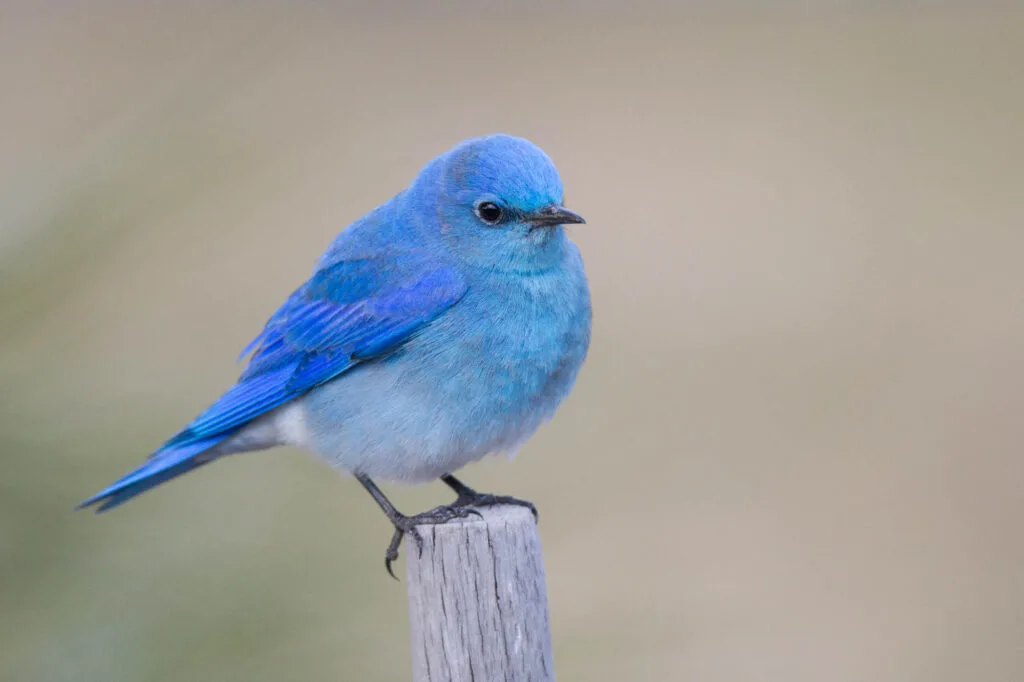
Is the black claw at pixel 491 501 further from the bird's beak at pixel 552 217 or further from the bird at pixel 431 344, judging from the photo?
the bird's beak at pixel 552 217

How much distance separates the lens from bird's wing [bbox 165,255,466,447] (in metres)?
3.71

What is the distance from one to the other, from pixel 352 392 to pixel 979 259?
223 inches

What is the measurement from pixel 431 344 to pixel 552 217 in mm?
451

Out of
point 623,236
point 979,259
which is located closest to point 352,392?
point 623,236

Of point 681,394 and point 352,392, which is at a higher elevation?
point 352,392

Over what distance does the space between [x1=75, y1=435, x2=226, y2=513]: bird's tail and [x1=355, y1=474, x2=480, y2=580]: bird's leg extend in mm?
422

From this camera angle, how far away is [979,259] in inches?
332

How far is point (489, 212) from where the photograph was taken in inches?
147

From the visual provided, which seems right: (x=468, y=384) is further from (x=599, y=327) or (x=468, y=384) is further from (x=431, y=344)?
(x=599, y=327)

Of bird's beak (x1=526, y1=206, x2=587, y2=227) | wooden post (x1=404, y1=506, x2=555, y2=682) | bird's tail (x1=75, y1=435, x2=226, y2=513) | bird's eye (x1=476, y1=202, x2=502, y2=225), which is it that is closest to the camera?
wooden post (x1=404, y1=506, x2=555, y2=682)

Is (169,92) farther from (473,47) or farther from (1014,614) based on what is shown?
(473,47)

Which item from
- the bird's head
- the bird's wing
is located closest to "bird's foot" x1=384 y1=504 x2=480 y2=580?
Result: the bird's wing

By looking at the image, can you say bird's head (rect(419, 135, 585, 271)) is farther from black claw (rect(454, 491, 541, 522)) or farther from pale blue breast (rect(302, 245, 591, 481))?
black claw (rect(454, 491, 541, 522))

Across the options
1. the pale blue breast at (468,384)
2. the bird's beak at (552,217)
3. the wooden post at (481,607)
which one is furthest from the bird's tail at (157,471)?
the bird's beak at (552,217)
